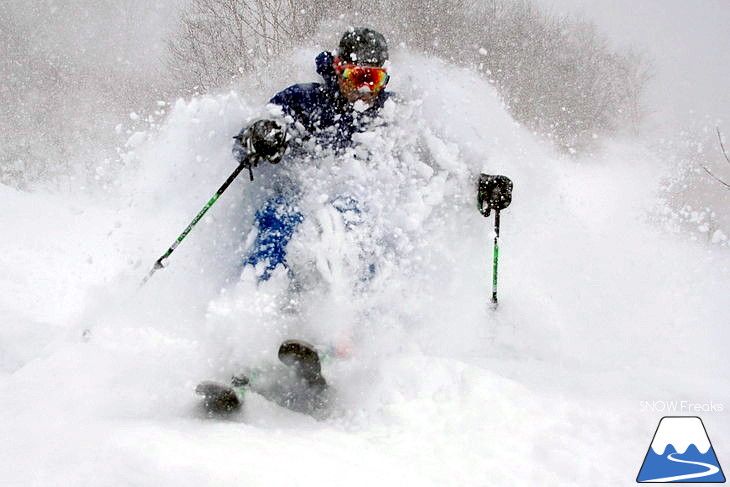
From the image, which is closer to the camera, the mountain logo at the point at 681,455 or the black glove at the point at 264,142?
the mountain logo at the point at 681,455

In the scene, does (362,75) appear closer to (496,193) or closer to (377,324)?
(496,193)

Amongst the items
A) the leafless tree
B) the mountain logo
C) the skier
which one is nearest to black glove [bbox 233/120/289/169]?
the skier

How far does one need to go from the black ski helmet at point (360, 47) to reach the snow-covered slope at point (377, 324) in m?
0.38

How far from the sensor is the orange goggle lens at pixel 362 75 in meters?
3.20

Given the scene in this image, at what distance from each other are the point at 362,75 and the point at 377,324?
1676 millimetres

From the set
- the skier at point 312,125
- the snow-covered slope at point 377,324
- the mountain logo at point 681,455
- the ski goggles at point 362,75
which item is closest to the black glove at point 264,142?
the skier at point 312,125

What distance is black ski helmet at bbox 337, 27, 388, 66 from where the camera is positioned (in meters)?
3.19

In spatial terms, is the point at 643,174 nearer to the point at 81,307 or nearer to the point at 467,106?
the point at 467,106

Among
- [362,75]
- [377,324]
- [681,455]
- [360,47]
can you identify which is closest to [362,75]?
[362,75]

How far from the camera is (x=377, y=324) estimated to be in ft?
9.41

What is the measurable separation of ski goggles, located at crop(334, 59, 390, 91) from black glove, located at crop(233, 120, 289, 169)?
2.21 ft

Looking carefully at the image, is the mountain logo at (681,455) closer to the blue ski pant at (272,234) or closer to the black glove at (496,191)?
the black glove at (496,191)

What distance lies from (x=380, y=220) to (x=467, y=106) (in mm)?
1802

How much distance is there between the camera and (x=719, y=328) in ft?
11.8
